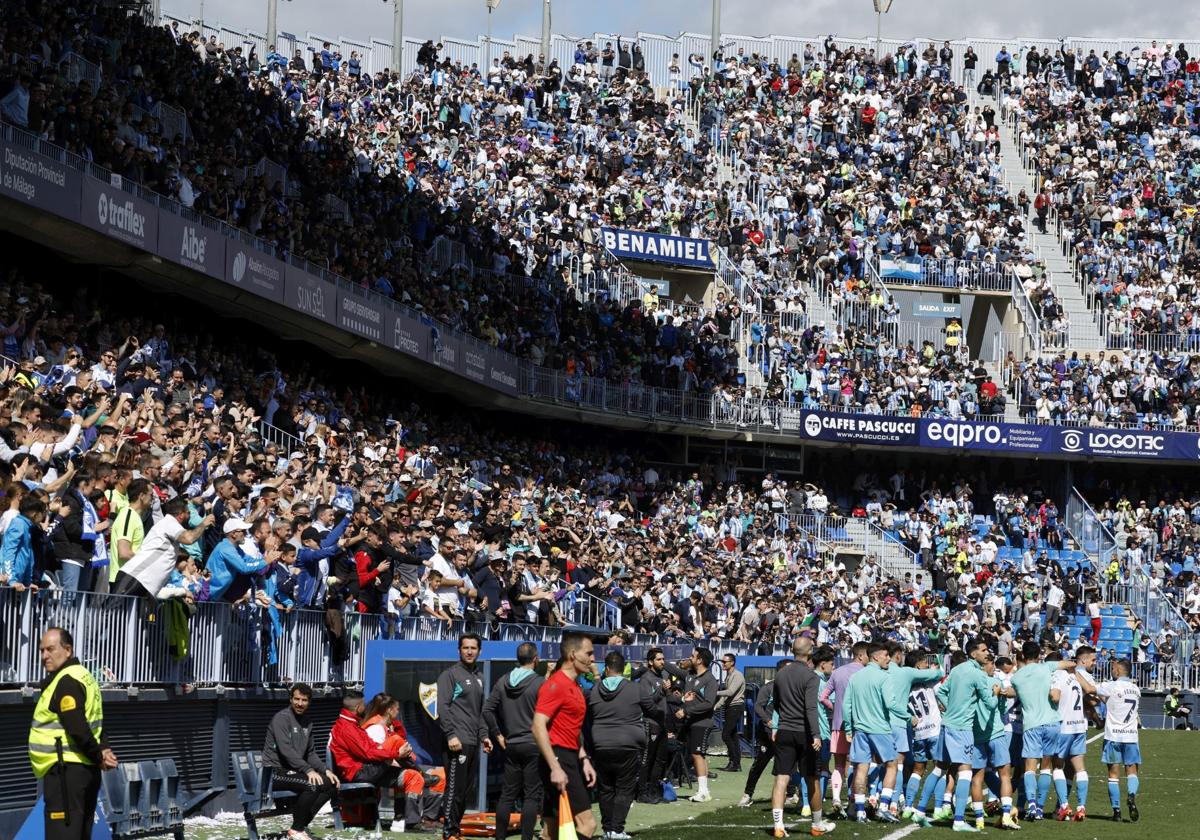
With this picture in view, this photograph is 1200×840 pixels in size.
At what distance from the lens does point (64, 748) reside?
432 inches

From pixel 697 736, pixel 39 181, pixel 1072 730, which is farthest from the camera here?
pixel 39 181

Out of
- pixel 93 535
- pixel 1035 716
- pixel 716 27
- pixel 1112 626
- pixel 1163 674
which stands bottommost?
pixel 1163 674

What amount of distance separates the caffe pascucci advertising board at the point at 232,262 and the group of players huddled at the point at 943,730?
12636mm

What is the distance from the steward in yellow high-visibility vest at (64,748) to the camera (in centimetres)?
1091

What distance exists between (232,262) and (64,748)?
1995 cm

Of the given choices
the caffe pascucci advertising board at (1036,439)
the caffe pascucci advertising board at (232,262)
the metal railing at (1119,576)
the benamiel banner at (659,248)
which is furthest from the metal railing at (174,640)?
the caffe pascucci advertising board at (1036,439)

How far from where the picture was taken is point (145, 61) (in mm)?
33375

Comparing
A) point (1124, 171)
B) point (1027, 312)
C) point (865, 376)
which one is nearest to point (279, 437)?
point (865, 376)

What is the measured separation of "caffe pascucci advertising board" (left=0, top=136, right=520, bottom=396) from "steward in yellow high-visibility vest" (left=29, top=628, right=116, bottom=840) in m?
14.8

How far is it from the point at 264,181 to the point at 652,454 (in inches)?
641

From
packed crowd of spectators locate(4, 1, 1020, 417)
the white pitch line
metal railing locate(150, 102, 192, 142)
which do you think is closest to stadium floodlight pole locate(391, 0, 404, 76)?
packed crowd of spectators locate(4, 1, 1020, 417)

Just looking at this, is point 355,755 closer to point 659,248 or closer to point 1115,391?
point 659,248

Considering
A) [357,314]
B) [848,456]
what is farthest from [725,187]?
[357,314]

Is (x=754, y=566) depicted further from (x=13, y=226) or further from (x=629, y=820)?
(x=629, y=820)
